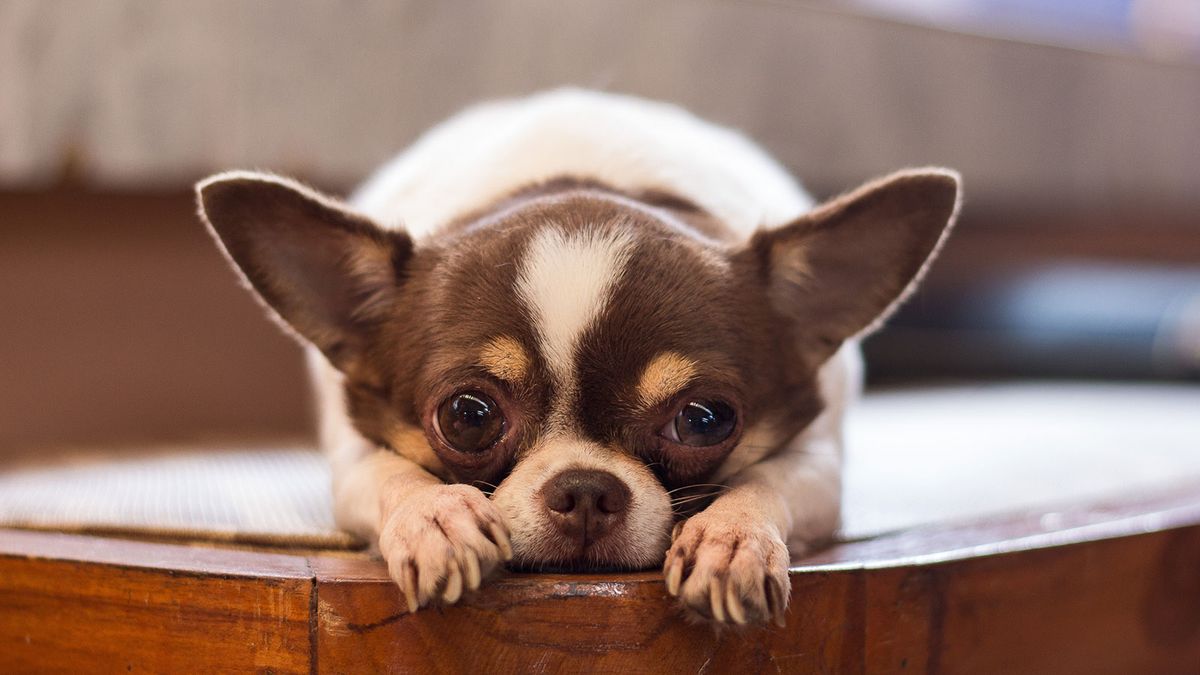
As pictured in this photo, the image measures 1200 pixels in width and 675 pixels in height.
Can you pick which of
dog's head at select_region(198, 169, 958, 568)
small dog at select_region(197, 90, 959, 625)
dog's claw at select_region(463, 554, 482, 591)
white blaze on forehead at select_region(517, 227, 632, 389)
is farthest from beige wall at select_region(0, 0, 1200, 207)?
dog's claw at select_region(463, 554, 482, 591)

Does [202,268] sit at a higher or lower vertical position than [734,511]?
lower

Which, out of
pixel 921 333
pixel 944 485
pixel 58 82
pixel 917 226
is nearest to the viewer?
pixel 917 226

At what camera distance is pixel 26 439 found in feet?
14.8

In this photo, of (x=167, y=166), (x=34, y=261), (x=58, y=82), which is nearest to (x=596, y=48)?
(x=167, y=166)

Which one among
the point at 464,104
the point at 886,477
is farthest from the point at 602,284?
the point at 464,104

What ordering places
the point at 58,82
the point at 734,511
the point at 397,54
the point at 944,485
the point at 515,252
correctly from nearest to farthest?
the point at 734,511, the point at 515,252, the point at 944,485, the point at 58,82, the point at 397,54

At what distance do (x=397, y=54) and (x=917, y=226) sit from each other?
8.91 ft

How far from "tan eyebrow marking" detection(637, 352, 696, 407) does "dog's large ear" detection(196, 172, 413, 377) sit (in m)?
0.59

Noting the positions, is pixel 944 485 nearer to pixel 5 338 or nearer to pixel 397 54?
pixel 397 54

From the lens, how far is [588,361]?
194 cm

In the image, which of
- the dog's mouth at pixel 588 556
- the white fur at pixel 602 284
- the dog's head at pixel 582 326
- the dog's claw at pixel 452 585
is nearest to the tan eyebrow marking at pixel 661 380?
the dog's head at pixel 582 326

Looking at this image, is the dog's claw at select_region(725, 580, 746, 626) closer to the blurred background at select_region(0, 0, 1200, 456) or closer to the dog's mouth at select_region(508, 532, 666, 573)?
the dog's mouth at select_region(508, 532, 666, 573)

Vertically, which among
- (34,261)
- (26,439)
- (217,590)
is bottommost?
(26,439)

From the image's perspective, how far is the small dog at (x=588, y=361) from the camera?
5.87ft
